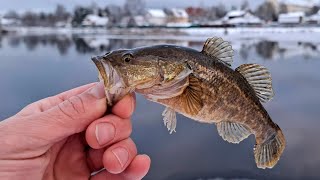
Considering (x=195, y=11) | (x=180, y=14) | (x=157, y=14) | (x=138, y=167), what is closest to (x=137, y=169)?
(x=138, y=167)

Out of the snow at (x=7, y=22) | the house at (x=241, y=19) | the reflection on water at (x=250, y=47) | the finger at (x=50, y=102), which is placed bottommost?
the snow at (x=7, y=22)

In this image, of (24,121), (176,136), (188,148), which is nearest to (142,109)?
(176,136)

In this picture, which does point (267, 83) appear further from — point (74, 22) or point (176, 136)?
point (74, 22)

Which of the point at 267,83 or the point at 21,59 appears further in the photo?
the point at 21,59

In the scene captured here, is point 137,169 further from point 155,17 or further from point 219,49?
point 155,17

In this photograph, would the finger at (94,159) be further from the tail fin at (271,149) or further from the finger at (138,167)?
the tail fin at (271,149)

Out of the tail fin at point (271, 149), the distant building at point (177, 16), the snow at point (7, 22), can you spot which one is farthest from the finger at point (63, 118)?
the snow at point (7, 22)

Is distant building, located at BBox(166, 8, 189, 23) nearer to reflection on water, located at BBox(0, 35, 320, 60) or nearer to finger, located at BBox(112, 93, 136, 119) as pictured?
reflection on water, located at BBox(0, 35, 320, 60)
